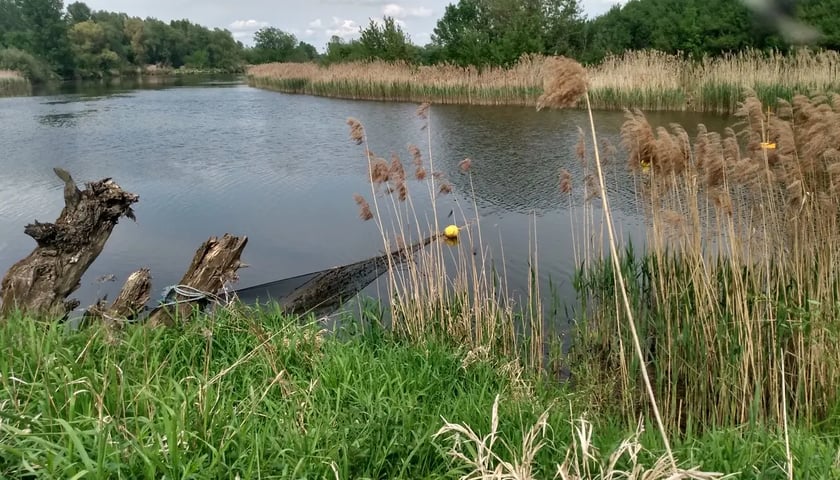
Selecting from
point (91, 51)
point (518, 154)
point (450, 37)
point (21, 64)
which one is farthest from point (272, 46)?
point (518, 154)

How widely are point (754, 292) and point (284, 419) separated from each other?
2.46 meters

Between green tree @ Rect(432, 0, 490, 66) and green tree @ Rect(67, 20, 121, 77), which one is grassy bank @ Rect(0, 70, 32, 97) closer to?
green tree @ Rect(67, 20, 121, 77)

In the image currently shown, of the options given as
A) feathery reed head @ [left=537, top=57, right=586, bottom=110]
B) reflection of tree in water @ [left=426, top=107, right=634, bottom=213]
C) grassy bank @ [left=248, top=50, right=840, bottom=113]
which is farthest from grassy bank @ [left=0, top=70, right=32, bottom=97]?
feathery reed head @ [left=537, top=57, right=586, bottom=110]

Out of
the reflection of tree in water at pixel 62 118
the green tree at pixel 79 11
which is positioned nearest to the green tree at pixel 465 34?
the reflection of tree in water at pixel 62 118

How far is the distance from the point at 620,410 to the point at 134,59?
225 ft

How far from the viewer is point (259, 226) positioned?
695 cm

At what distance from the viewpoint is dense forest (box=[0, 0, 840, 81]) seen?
13180 millimetres

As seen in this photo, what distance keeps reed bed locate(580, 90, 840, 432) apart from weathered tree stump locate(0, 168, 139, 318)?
2.90 meters

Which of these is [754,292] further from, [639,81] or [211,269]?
[639,81]

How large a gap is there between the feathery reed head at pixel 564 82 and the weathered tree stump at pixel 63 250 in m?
2.60

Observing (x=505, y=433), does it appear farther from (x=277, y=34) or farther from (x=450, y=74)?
(x=277, y=34)

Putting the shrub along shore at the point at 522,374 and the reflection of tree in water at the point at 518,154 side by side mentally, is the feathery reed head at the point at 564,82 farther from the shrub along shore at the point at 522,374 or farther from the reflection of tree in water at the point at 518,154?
the reflection of tree in water at the point at 518,154

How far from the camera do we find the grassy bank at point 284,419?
184cm

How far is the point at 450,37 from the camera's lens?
29.5 metres
